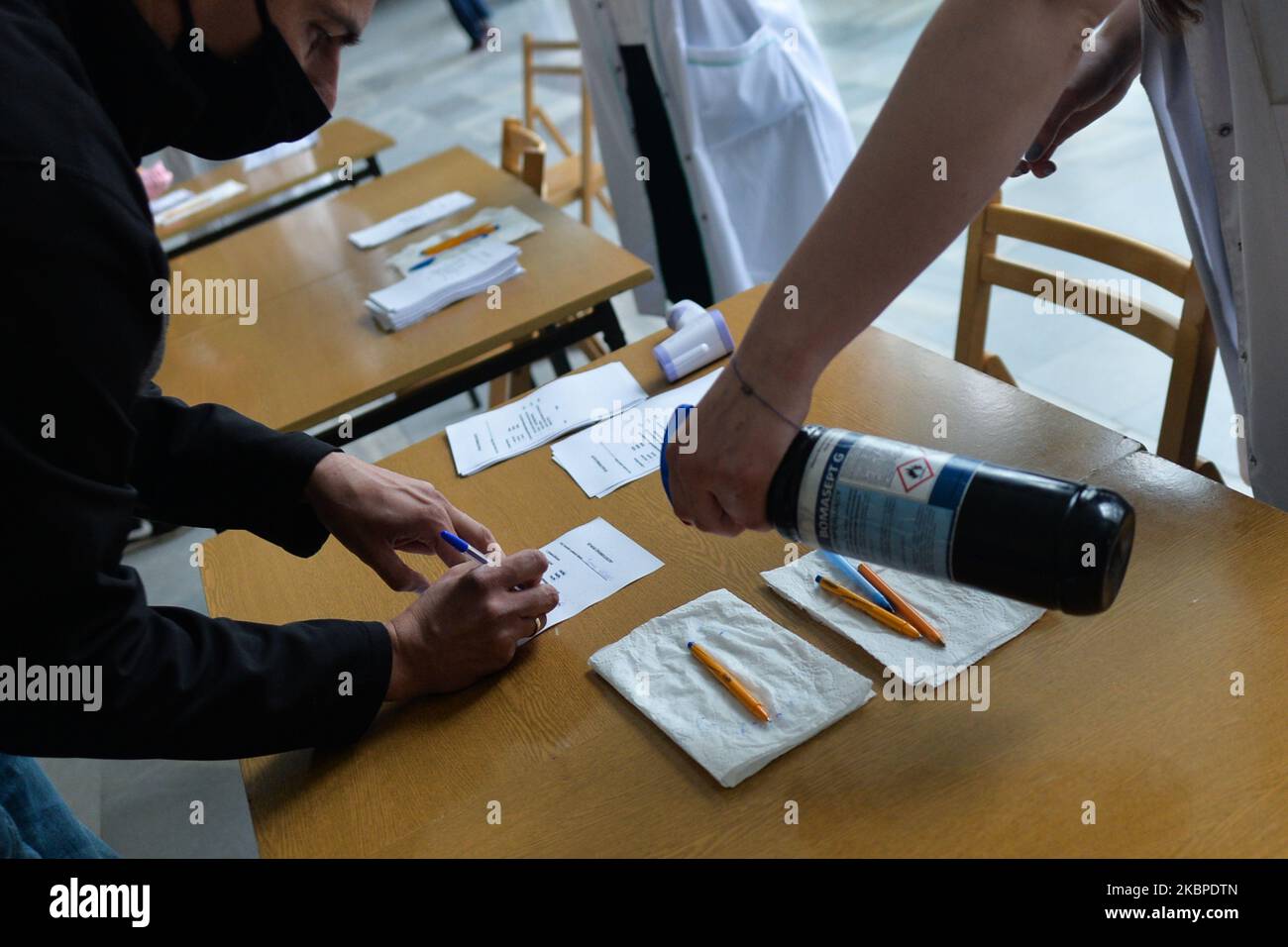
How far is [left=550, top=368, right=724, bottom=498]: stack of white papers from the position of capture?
1514 mm

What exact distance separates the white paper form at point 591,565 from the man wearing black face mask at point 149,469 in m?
0.07

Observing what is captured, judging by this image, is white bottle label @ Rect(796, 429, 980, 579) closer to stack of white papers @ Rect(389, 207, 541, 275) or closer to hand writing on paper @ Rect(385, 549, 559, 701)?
hand writing on paper @ Rect(385, 549, 559, 701)

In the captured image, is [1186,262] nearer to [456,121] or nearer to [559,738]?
[559,738]

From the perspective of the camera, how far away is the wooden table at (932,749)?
92 centimetres

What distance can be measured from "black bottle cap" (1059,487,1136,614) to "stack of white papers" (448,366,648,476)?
0.92 m

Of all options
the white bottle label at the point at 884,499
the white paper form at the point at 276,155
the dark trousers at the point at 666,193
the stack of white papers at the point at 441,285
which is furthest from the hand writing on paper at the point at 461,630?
the white paper form at the point at 276,155

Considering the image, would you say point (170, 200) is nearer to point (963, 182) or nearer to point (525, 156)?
point (525, 156)

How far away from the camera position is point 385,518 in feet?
4.36

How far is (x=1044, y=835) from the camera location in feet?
2.96

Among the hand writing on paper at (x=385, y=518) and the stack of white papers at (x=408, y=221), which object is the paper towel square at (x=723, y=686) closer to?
the hand writing on paper at (x=385, y=518)

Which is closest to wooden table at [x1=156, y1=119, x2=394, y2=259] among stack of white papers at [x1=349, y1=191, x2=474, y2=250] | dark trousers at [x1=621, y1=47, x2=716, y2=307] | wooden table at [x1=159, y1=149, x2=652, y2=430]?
wooden table at [x1=159, y1=149, x2=652, y2=430]

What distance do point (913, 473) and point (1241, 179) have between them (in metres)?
0.57

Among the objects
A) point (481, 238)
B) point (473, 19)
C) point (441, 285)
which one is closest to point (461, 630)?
point (441, 285)

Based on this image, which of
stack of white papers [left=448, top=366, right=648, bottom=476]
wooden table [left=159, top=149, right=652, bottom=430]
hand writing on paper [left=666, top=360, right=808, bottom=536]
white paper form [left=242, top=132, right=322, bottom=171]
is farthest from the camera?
white paper form [left=242, top=132, right=322, bottom=171]
